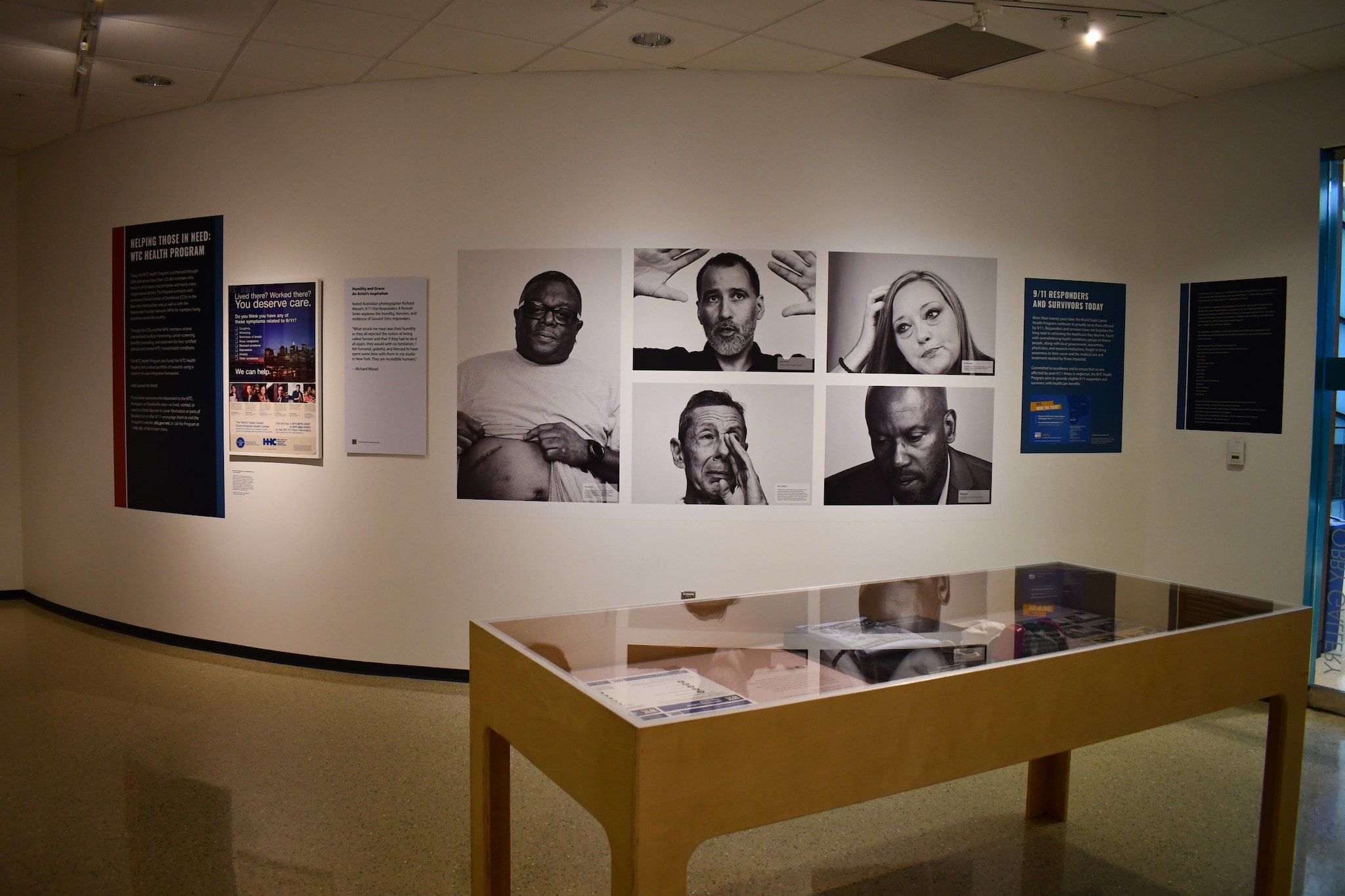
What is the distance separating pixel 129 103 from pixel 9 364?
2.42 metres

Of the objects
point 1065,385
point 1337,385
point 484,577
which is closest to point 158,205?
point 484,577

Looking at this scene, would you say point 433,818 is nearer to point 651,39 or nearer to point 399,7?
point 399,7

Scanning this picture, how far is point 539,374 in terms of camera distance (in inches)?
175

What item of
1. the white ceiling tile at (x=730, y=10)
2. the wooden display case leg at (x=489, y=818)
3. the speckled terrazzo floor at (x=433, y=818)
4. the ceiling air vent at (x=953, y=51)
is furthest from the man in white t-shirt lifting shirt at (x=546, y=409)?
the wooden display case leg at (x=489, y=818)

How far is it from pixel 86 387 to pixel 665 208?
3.94 m

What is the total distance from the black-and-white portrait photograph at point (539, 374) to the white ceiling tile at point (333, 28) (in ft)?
3.35

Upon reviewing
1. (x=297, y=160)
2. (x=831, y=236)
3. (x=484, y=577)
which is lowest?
(x=484, y=577)

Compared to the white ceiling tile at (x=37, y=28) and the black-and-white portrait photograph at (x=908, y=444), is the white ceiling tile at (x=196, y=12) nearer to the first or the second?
the white ceiling tile at (x=37, y=28)

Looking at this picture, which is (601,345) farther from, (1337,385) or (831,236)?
(1337,385)

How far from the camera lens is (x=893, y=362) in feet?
14.7

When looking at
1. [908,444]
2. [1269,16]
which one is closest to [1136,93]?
[1269,16]

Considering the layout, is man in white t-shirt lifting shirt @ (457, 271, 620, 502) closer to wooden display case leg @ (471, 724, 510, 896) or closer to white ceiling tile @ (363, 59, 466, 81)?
white ceiling tile @ (363, 59, 466, 81)

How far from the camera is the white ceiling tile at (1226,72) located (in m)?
4.15

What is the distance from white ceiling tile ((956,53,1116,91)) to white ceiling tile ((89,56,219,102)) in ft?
12.7
